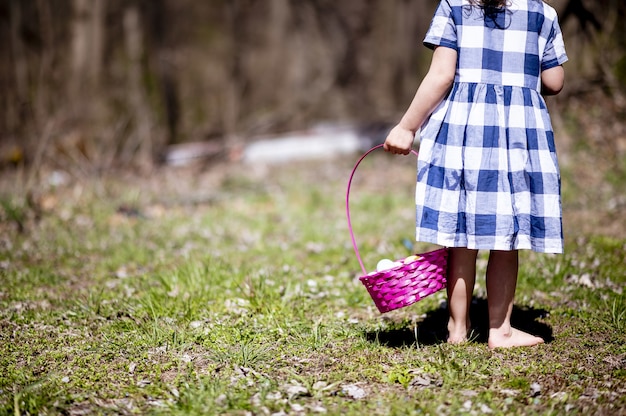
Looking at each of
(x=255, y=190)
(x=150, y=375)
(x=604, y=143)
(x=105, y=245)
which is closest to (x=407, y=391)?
(x=150, y=375)

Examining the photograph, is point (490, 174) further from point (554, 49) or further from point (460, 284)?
point (554, 49)

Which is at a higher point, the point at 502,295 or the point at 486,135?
the point at 486,135

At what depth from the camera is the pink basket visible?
9.23 feet

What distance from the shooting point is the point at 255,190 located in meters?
8.68

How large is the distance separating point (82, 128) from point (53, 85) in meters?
1.19

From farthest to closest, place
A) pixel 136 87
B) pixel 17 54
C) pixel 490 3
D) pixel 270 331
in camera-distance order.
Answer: pixel 17 54
pixel 136 87
pixel 270 331
pixel 490 3

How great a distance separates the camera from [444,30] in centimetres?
284

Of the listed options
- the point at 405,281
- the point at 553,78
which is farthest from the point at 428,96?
the point at 405,281

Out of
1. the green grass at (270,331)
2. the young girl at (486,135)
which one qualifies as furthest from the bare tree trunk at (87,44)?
the young girl at (486,135)

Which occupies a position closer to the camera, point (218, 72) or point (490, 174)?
point (490, 174)

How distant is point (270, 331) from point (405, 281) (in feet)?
3.25

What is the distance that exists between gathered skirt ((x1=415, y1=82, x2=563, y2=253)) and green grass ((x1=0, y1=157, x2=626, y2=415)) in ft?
2.23

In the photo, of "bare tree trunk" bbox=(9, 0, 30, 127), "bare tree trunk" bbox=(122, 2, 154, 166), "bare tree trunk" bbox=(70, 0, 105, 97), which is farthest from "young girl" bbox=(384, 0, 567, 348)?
"bare tree trunk" bbox=(9, 0, 30, 127)

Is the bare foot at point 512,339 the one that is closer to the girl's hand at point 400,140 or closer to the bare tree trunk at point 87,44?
the girl's hand at point 400,140
